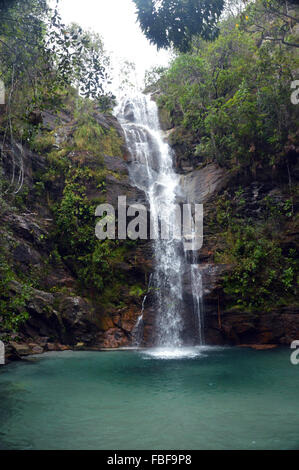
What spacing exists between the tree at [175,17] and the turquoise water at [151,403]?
21.7 ft

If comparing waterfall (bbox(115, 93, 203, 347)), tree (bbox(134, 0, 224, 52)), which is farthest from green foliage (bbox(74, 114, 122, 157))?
tree (bbox(134, 0, 224, 52))

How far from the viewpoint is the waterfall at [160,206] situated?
49.8 feet

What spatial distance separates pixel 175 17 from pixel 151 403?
7288mm

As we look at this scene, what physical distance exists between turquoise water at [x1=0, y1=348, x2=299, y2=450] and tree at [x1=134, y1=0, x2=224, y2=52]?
662 cm

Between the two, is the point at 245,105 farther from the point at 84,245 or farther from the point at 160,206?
the point at 84,245

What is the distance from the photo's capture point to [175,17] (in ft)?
20.3

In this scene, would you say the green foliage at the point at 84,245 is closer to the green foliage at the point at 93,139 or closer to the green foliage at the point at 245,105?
the green foliage at the point at 93,139

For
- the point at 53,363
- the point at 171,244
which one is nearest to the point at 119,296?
the point at 171,244

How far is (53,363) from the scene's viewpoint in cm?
1123

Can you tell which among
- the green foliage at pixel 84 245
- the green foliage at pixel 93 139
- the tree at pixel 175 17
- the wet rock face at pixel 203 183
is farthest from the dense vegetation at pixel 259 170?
the tree at pixel 175 17

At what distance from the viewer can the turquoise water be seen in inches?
217

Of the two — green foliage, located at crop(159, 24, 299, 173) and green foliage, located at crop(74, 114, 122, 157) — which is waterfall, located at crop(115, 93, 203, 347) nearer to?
green foliage, located at crop(74, 114, 122, 157)

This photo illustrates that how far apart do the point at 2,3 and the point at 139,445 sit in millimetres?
7199

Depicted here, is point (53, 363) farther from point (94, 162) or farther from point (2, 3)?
point (94, 162)
